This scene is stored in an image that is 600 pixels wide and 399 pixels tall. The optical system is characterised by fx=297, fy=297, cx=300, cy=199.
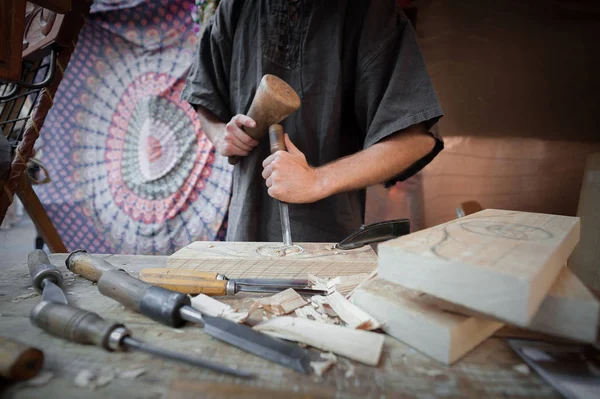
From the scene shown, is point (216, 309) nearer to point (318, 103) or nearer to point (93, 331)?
point (93, 331)

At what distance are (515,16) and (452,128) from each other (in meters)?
0.74

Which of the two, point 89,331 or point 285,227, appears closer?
point 89,331

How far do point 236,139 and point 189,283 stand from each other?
0.67 metres

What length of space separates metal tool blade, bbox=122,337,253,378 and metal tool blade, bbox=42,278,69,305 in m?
0.25

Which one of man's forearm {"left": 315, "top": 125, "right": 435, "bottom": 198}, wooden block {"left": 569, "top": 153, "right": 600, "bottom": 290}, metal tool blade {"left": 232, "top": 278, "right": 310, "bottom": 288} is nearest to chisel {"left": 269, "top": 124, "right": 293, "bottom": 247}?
man's forearm {"left": 315, "top": 125, "right": 435, "bottom": 198}

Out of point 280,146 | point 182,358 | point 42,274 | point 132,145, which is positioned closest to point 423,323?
point 182,358

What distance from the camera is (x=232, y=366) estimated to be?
0.45 meters

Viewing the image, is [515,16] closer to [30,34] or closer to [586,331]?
[586,331]

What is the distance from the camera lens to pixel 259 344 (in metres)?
0.47

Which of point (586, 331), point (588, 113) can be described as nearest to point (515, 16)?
point (588, 113)

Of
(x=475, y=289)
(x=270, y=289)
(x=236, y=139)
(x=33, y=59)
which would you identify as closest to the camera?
(x=475, y=289)

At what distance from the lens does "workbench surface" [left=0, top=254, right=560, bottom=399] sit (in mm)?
395

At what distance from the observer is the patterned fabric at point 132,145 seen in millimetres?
2096

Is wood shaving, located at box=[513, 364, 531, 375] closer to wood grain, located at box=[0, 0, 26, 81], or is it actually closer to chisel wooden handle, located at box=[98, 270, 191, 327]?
chisel wooden handle, located at box=[98, 270, 191, 327]
